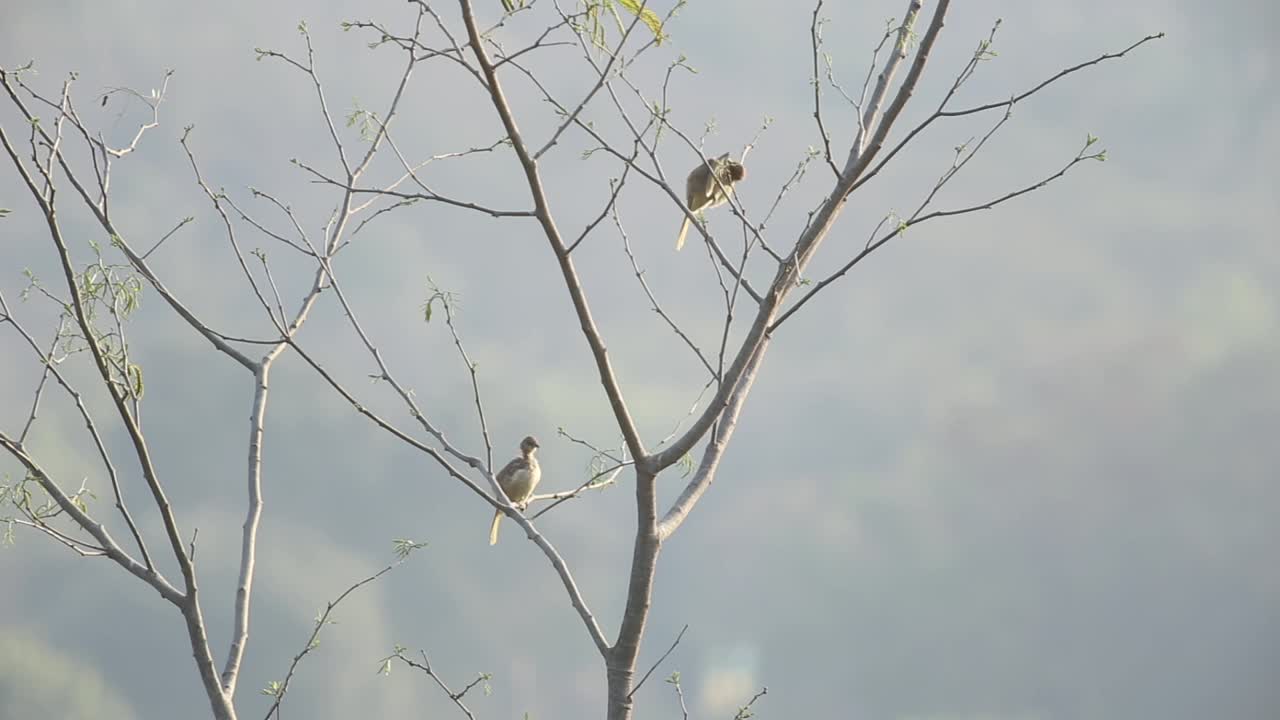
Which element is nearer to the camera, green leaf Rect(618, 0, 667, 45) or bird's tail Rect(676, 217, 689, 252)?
green leaf Rect(618, 0, 667, 45)

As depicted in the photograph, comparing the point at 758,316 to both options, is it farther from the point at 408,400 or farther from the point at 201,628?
the point at 201,628

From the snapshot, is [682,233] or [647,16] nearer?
[647,16]

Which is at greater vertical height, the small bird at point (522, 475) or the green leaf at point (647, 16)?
the small bird at point (522, 475)

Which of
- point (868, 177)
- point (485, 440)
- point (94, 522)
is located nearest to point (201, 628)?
point (94, 522)

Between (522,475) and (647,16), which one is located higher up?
(522,475)

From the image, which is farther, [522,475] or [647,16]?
[522,475]

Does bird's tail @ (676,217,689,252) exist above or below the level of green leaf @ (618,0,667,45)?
above

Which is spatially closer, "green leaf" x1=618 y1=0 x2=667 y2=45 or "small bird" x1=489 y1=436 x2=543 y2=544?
"green leaf" x1=618 y1=0 x2=667 y2=45

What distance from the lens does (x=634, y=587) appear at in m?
3.12

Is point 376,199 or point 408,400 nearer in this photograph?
point 408,400

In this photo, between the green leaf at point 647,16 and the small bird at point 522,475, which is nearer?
the green leaf at point 647,16

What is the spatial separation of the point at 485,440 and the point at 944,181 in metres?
1.44

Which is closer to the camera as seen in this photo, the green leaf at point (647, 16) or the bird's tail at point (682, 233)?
the green leaf at point (647, 16)

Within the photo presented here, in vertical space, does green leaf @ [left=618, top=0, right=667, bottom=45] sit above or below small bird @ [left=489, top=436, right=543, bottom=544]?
below
